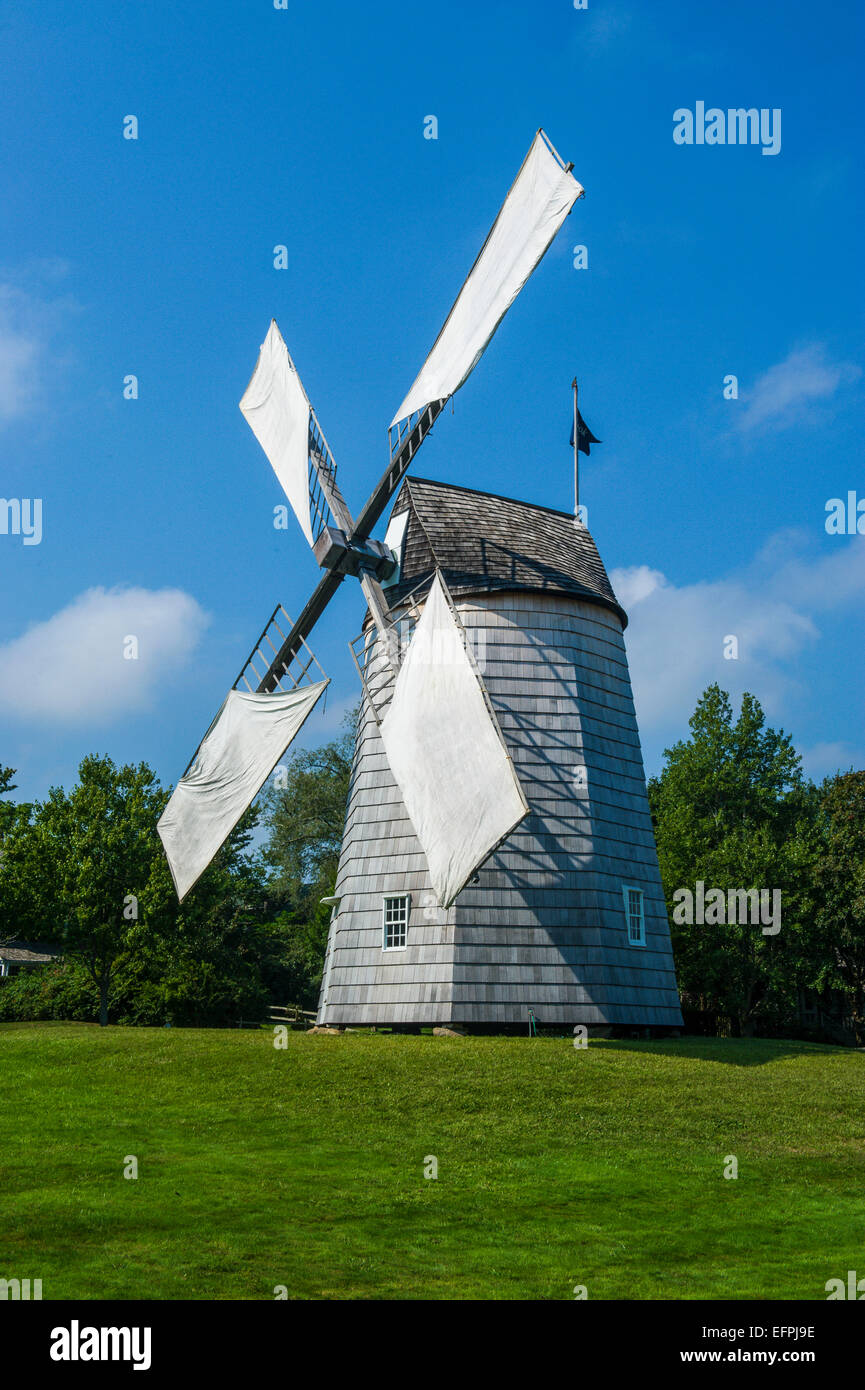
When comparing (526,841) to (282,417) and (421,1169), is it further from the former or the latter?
(282,417)

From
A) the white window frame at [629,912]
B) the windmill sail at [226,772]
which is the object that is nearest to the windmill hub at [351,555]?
the windmill sail at [226,772]

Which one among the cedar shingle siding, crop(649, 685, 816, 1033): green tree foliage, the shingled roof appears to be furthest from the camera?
crop(649, 685, 816, 1033): green tree foliage

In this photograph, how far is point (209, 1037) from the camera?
21.9 metres

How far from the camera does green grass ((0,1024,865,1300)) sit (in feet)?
33.3

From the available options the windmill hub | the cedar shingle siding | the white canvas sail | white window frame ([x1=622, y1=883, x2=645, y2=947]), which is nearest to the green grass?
the cedar shingle siding

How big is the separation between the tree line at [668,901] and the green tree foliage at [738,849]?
0.06 metres

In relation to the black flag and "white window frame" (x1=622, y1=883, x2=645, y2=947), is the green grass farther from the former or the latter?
the black flag

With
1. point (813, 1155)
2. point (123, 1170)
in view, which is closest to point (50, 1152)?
point (123, 1170)

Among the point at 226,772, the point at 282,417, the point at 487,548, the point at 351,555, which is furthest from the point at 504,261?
the point at 226,772

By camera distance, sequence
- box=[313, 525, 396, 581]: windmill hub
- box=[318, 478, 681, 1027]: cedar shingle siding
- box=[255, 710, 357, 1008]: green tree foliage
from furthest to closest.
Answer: box=[255, 710, 357, 1008]: green tree foliage, box=[313, 525, 396, 581]: windmill hub, box=[318, 478, 681, 1027]: cedar shingle siding

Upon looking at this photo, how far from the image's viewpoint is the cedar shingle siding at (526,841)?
22.3m

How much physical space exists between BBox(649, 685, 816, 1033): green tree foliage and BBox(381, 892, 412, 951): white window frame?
1820 centimetres

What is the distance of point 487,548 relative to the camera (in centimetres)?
2602

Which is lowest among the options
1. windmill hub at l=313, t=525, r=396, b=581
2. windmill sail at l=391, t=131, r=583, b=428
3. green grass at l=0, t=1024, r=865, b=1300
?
green grass at l=0, t=1024, r=865, b=1300
